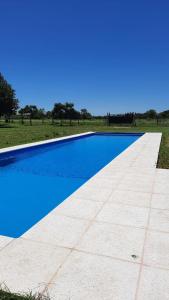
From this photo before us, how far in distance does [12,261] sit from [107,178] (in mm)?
3250

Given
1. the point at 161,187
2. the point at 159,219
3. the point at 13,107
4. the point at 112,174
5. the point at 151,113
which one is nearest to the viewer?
the point at 159,219

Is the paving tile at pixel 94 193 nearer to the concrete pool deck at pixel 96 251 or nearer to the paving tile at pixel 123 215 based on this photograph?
the concrete pool deck at pixel 96 251

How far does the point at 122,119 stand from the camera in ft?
87.4

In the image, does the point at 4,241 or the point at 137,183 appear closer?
the point at 4,241

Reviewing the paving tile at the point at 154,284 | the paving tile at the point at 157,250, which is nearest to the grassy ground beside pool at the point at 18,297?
the paving tile at the point at 154,284

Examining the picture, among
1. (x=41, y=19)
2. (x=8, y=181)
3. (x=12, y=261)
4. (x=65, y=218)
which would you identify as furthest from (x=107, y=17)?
(x=12, y=261)

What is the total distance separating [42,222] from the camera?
3143 millimetres

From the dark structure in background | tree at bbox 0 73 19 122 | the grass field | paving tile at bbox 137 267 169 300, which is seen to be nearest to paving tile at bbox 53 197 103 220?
paving tile at bbox 137 267 169 300

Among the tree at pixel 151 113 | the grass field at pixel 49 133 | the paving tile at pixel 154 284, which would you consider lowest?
the paving tile at pixel 154 284

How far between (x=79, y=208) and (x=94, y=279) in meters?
1.55

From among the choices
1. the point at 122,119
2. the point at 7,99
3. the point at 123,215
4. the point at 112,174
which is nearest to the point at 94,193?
the point at 123,215

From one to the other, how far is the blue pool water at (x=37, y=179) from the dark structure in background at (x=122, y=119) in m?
15.9

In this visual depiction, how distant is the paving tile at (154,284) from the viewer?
73.4 inches

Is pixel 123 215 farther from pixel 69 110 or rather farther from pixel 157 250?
pixel 69 110
